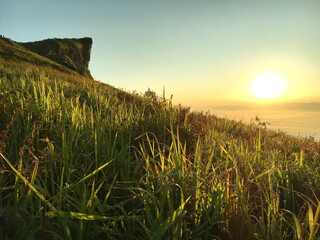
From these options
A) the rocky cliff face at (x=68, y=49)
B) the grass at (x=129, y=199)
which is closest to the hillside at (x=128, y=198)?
the grass at (x=129, y=199)

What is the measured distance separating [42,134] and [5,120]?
622 mm

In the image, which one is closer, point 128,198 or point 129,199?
point 129,199

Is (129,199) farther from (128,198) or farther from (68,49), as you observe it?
(68,49)

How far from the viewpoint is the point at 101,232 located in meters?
1.67

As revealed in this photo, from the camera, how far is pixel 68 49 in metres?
55.9

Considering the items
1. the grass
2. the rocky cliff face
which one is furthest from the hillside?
the rocky cliff face

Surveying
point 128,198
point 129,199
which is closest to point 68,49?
point 128,198

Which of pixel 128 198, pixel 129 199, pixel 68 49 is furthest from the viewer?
pixel 68 49

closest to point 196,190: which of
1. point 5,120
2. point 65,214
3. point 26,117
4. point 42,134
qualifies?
point 65,214

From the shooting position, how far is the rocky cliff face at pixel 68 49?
42.3 metres

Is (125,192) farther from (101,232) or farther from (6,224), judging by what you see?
(6,224)

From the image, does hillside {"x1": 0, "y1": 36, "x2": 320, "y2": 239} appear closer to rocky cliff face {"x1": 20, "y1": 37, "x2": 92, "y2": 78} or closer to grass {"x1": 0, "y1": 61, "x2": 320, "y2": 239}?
grass {"x1": 0, "y1": 61, "x2": 320, "y2": 239}

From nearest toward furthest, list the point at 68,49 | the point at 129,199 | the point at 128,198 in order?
the point at 129,199
the point at 128,198
the point at 68,49

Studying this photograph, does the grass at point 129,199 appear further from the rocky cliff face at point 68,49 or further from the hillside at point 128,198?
the rocky cliff face at point 68,49
